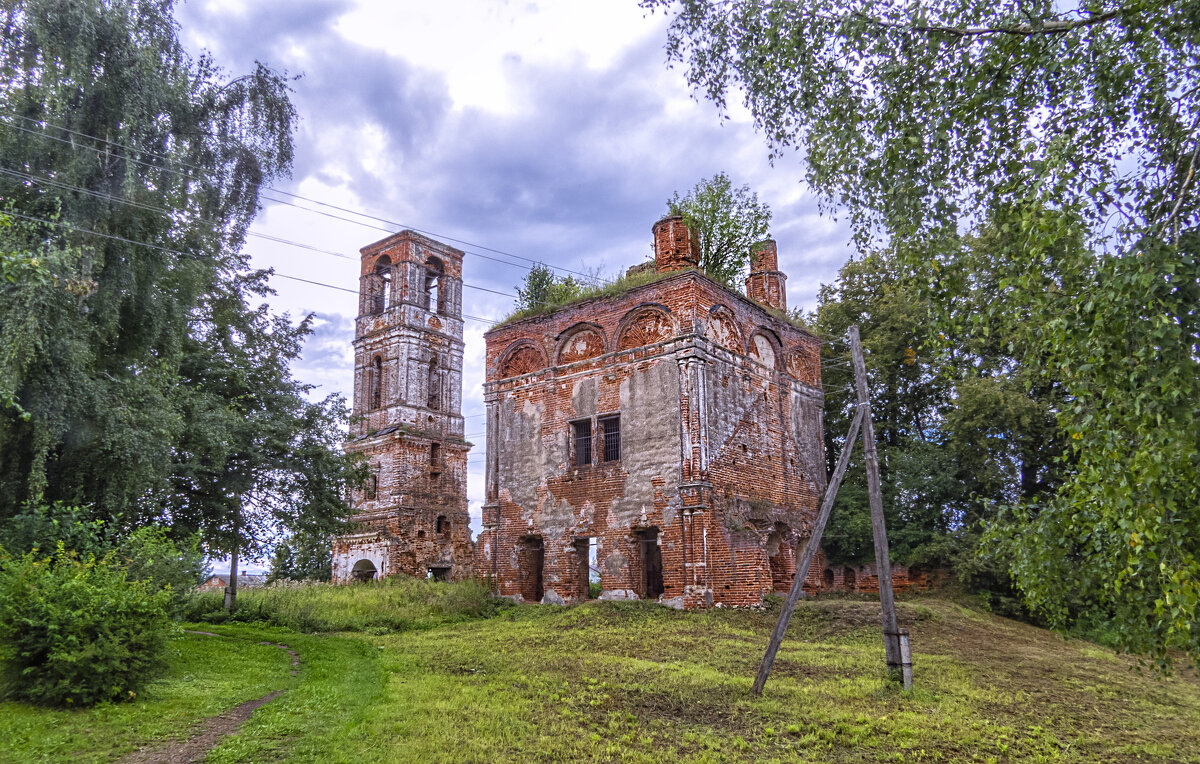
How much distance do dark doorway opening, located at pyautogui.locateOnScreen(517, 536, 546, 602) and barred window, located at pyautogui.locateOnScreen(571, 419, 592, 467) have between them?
245 centimetres

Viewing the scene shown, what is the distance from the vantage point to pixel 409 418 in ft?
104

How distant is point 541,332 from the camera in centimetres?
2209

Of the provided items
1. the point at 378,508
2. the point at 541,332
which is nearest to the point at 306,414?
the point at 541,332

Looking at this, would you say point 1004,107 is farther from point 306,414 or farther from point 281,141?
point 306,414

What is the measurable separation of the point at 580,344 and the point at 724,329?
4.02 metres

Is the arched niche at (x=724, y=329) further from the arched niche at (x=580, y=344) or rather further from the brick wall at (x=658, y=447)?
the arched niche at (x=580, y=344)

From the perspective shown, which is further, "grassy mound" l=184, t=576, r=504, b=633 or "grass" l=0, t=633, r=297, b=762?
Answer: "grassy mound" l=184, t=576, r=504, b=633

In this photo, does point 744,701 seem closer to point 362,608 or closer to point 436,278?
point 362,608

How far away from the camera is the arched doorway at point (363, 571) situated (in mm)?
29609

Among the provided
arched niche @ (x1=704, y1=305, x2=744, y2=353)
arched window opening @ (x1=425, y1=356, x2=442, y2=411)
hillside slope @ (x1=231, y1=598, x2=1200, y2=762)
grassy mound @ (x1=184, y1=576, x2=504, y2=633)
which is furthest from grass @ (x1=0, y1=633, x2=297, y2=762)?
arched window opening @ (x1=425, y1=356, x2=442, y2=411)

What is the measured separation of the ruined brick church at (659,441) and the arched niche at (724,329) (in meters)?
0.05

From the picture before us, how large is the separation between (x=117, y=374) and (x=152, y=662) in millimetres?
5197

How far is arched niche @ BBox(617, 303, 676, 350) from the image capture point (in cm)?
1967

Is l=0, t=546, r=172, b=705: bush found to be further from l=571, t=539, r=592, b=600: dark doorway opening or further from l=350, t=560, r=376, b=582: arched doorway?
l=350, t=560, r=376, b=582: arched doorway
